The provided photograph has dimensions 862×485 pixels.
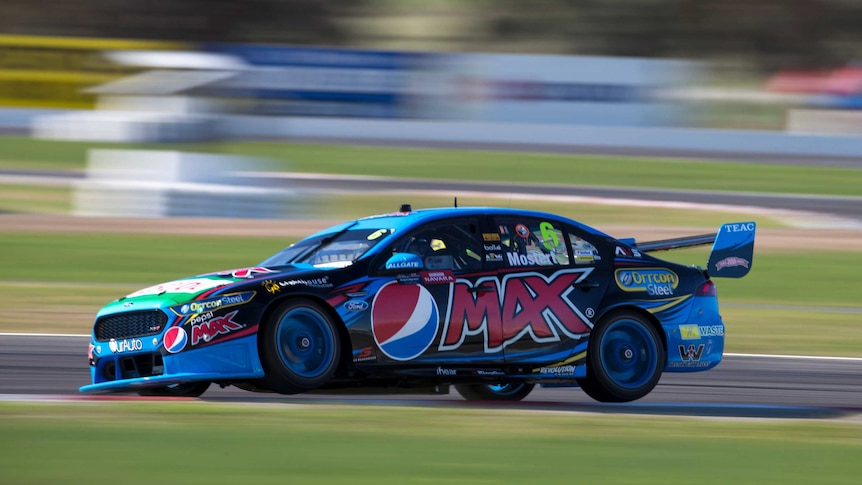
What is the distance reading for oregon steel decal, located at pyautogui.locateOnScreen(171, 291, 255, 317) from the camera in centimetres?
812

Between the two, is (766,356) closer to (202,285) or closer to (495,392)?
(495,392)

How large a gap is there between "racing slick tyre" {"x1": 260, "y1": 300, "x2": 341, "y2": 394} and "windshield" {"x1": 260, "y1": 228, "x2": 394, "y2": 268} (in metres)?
0.43

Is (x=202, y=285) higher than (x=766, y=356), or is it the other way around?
(x=202, y=285)

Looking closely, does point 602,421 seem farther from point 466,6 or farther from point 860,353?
point 466,6

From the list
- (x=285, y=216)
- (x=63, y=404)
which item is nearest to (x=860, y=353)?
(x=63, y=404)

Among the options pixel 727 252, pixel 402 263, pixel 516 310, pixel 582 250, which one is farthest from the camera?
pixel 727 252

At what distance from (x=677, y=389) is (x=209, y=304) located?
3.93m

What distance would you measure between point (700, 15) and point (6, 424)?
51.4m

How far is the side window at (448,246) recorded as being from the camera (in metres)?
8.87

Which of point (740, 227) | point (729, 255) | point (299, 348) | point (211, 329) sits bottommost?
point (299, 348)

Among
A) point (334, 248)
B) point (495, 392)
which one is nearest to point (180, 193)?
point (495, 392)

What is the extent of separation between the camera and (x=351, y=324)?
842 centimetres

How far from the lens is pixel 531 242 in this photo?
9250 millimetres

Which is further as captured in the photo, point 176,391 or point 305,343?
point 176,391
